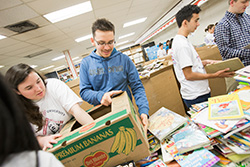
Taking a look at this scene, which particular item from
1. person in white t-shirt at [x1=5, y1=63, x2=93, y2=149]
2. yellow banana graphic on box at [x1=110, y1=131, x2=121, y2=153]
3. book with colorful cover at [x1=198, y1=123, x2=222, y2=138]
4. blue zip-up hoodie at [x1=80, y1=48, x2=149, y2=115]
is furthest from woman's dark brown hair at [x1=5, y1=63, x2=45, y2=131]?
book with colorful cover at [x1=198, y1=123, x2=222, y2=138]

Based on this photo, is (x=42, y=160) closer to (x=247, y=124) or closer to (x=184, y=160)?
(x=184, y=160)

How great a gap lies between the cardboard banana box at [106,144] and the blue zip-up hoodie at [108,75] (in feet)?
1.61

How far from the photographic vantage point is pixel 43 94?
0.97 metres

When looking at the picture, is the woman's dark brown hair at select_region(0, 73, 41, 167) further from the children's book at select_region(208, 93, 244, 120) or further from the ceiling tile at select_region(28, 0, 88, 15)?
the ceiling tile at select_region(28, 0, 88, 15)

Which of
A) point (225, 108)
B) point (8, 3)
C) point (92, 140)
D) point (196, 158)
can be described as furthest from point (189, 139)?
point (8, 3)

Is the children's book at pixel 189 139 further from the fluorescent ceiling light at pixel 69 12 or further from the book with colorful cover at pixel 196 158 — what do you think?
the fluorescent ceiling light at pixel 69 12

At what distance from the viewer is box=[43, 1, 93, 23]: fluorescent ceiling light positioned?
10.7 ft

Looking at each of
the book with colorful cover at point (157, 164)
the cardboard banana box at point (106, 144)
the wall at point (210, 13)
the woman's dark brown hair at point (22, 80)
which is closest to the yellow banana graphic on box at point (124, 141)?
the cardboard banana box at point (106, 144)

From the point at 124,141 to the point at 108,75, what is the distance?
66 centimetres

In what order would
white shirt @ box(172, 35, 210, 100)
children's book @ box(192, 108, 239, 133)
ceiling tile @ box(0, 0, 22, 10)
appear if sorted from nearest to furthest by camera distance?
children's book @ box(192, 108, 239, 133) < white shirt @ box(172, 35, 210, 100) < ceiling tile @ box(0, 0, 22, 10)

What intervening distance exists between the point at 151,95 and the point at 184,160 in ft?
4.31

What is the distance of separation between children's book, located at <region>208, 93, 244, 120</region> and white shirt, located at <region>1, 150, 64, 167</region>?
2.90 ft

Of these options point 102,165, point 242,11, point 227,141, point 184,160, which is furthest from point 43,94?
point 242,11

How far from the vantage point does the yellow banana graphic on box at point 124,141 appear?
0.60 meters
